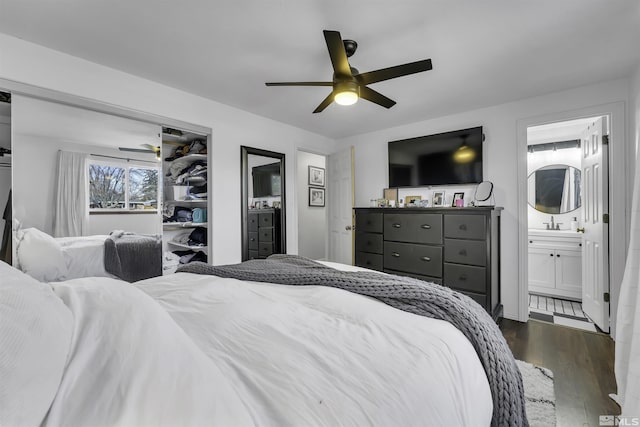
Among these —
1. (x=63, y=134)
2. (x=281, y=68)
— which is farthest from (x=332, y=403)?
(x=63, y=134)

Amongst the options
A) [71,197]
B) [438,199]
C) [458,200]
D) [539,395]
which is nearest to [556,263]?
[458,200]

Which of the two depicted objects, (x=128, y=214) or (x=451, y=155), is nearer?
(x=128, y=214)

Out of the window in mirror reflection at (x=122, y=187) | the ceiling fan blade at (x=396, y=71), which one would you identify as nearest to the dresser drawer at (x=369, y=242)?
the ceiling fan blade at (x=396, y=71)

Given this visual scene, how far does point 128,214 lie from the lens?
2.55 m

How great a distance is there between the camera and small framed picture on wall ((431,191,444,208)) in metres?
3.61

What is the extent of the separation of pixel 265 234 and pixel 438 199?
2357 millimetres

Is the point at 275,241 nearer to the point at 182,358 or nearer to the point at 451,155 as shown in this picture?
the point at 451,155

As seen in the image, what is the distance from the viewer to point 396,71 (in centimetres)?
182

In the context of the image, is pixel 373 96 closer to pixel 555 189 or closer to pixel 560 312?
pixel 560 312

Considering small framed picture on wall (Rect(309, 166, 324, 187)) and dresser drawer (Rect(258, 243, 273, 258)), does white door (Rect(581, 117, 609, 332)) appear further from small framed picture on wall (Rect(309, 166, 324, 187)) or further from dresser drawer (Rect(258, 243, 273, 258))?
small framed picture on wall (Rect(309, 166, 324, 187))

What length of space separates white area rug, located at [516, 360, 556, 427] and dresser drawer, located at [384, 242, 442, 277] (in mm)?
1118

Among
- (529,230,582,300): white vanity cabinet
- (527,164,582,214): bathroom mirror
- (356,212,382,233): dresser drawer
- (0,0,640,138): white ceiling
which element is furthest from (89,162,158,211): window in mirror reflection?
(527,164,582,214): bathroom mirror

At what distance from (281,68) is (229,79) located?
0.55m

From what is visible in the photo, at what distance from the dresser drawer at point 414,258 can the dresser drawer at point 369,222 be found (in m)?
0.25
